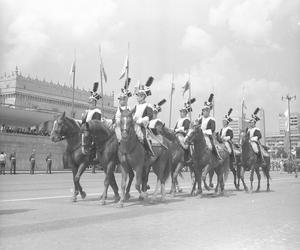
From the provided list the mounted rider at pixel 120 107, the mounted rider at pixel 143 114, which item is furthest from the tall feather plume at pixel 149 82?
the mounted rider at pixel 120 107

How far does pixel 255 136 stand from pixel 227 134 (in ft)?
3.83

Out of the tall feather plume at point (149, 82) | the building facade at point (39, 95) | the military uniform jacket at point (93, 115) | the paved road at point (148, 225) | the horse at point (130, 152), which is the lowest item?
the paved road at point (148, 225)

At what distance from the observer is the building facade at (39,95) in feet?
227

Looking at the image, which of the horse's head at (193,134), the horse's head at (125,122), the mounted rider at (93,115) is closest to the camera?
the horse's head at (125,122)

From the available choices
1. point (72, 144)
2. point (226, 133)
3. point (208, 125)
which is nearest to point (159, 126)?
point (208, 125)

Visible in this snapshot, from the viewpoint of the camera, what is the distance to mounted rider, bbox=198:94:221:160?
51.0ft

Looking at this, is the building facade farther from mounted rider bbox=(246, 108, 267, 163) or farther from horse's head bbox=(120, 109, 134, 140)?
horse's head bbox=(120, 109, 134, 140)

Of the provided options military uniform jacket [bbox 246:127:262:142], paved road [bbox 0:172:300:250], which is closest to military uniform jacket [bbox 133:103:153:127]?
paved road [bbox 0:172:300:250]

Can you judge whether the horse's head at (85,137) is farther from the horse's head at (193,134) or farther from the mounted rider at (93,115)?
the horse's head at (193,134)

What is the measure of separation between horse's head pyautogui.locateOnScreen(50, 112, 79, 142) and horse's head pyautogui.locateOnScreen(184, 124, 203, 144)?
11.8 feet

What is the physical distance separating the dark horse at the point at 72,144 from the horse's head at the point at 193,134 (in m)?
3.43

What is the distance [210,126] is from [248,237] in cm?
887

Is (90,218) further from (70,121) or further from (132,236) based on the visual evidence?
(70,121)

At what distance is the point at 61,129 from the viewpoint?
43.1 feet
